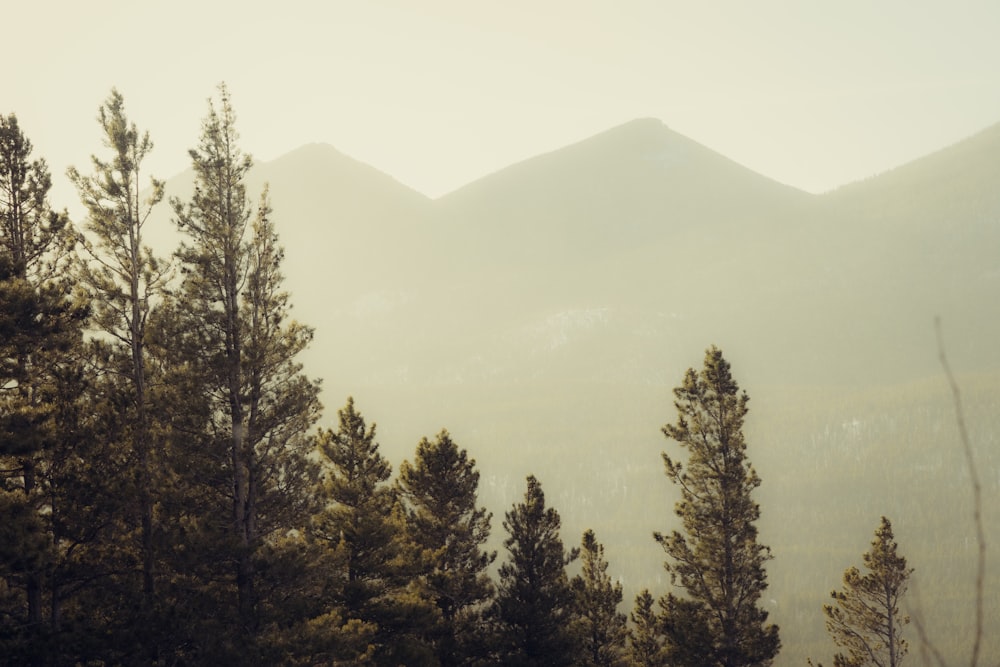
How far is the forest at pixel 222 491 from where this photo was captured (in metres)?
15.7

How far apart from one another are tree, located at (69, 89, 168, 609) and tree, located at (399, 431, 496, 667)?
8.89m

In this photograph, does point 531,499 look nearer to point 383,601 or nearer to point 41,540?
point 383,601

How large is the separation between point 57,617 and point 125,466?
11.4 ft

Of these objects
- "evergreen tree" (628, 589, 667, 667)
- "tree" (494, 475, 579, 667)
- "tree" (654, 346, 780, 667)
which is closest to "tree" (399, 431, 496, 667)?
"tree" (494, 475, 579, 667)

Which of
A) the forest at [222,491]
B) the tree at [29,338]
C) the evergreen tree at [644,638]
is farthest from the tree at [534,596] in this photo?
the tree at [29,338]

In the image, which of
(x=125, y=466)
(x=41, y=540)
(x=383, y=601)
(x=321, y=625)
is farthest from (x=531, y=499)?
(x=41, y=540)

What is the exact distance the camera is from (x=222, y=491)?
60.4 feet

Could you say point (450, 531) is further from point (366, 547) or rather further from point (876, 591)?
point (876, 591)

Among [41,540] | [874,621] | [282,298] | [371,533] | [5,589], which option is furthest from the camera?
[874,621]

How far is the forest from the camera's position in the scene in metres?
15.7

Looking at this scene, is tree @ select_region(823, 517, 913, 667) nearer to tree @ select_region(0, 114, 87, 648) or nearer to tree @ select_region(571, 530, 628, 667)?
tree @ select_region(571, 530, 628, 667)

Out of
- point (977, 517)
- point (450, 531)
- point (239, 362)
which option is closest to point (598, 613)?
point (450, 531)

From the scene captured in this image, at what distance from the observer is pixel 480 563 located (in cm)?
2395

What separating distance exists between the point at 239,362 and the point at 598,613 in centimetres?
1771
